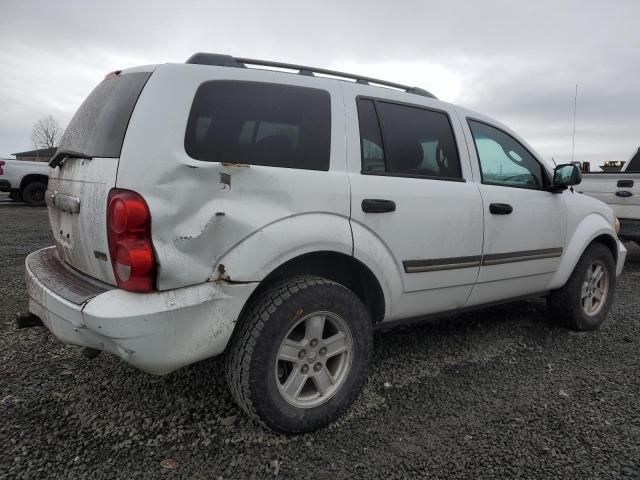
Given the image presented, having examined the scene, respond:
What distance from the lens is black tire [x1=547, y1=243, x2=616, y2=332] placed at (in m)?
3.81

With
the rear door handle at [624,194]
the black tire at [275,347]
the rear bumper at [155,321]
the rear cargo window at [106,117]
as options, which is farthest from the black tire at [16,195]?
the rear door handle at [624,194]

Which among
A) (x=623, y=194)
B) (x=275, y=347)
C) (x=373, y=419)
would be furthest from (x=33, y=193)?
(x=623, y=194)

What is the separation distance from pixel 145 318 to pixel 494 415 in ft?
6.20

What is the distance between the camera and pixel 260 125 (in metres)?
2.29

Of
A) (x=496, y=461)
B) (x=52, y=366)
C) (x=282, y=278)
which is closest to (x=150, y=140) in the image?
(x=282, y=278)

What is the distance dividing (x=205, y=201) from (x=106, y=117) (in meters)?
0.73

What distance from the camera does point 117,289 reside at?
6.64 ft

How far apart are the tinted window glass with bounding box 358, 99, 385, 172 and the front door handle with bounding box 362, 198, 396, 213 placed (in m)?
0.19

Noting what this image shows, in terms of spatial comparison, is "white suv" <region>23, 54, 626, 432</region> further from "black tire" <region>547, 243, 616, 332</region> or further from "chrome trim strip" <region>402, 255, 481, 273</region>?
"black tire" <region>547, 243, 616, 332</region>

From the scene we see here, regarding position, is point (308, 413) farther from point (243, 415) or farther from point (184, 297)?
point (184, 297)

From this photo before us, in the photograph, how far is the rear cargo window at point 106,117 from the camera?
2.12 m

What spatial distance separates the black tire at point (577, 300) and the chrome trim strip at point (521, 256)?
39 cm

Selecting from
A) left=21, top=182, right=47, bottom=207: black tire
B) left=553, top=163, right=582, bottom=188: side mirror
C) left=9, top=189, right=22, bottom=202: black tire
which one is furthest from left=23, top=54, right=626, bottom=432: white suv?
left=9, top=189, right=22, bottom=202: black tire

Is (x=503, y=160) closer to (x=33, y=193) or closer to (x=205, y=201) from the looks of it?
(x=205, y=201)
